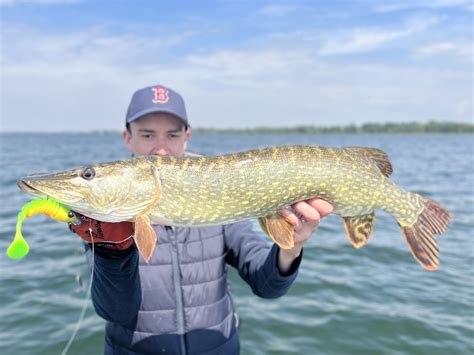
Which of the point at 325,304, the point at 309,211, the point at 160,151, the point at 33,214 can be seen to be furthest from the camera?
the point at 325,304

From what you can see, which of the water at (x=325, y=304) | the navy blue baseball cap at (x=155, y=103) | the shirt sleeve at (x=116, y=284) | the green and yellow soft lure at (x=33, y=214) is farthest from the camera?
the water at (x=325, y=304)

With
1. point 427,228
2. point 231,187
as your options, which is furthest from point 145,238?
point 427,228

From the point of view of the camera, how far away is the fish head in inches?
84.8

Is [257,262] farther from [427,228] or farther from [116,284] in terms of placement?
[427,228]

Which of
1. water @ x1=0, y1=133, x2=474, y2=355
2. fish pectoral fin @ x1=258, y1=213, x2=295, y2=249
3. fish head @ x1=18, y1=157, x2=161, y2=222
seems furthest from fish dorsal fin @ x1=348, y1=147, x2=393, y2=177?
water @ x1=0, y1=133, x2=474, y2=355

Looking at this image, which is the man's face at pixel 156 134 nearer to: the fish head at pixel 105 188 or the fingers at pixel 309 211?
the fish head at pixel 105 188

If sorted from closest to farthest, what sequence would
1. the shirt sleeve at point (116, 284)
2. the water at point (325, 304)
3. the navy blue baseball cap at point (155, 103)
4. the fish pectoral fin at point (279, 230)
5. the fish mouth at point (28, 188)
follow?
the fish mouth at point (28, 188), the shirt sleeve at point (116, 284), the fish pectoral fin at point (279, 230), the navy blue baseball cap at point (155, 103), the water at point (325, 304)

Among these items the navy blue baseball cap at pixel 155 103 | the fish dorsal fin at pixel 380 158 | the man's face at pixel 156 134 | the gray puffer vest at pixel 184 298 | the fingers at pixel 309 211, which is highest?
the navy blue baseball cap at pixel 155 103

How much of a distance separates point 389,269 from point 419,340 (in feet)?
6.30

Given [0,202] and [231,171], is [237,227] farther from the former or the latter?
[0,202]

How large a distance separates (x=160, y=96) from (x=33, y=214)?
1577 mm

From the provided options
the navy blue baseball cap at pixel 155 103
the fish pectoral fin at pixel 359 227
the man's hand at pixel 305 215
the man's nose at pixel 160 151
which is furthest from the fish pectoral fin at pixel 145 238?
the fish pectoral fin at pixel 359 227

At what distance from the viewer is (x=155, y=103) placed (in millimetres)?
3219

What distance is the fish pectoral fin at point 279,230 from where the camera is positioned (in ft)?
7.82
